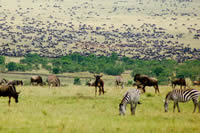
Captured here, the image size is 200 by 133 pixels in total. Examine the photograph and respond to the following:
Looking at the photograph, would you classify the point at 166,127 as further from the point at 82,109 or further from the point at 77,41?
the point at 77,41

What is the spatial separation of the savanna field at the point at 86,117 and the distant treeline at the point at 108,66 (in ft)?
217

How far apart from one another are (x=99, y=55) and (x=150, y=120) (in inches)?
4602

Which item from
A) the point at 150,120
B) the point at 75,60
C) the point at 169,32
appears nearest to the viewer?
the point at 150,120

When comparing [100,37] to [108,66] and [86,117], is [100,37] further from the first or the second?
[86,117]

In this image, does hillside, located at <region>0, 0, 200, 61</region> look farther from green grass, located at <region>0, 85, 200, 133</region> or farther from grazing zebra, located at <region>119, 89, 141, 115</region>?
grazing zebra, located at <region>119, 89, 141, 115</region>

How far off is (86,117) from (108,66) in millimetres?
91697

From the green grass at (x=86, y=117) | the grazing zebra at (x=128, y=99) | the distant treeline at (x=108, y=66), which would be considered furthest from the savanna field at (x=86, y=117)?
the distant treeline at (x=108, y=66)

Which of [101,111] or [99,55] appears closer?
[101,111]

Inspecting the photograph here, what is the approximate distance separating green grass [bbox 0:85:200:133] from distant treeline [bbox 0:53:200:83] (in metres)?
66.0

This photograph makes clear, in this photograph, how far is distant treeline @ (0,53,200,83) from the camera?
Answer: 103 m

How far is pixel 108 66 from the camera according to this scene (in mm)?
113688

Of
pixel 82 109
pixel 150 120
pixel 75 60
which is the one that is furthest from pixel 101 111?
pixel 75 60

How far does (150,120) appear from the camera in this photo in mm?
21656

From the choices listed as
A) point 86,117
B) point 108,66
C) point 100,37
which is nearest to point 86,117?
point 86,117
